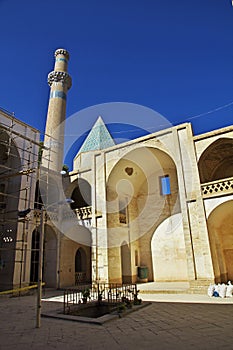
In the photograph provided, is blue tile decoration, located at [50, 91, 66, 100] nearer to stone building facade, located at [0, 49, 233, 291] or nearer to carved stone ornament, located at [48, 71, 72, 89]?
carved stone ornament, located at [48, 71, 72, 89]

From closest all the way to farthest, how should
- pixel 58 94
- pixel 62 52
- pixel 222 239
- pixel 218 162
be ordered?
pixel 222 239 → pixel 218 162 → pixel 58 94 → pixel 62 52

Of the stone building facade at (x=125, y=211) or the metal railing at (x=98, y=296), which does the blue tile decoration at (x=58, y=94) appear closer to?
the stone building facade at (x=125, y=211)

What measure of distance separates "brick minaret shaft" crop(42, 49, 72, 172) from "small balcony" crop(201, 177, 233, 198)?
38.7ft

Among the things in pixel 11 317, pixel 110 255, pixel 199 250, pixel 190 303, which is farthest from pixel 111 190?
pixel 11 317

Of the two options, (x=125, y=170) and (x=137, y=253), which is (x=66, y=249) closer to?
(x=137, y=253)

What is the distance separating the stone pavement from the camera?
16.2 feet

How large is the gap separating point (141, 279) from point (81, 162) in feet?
47.2

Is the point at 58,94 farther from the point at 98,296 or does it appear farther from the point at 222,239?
the point at 98,296

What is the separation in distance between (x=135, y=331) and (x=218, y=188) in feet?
29.3

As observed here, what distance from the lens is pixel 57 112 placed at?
76.5 feet

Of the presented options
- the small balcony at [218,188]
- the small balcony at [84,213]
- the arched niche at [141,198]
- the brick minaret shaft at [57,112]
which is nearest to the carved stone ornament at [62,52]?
the brick minaret shaft at [57,112]

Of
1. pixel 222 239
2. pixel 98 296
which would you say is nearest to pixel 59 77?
pixel 222 239

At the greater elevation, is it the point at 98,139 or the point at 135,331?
the point at 98,139

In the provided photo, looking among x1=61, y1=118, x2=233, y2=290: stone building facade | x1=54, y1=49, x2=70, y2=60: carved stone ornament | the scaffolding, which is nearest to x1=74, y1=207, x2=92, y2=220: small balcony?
x1=61, y1=118, x2=233, y2=290: stone building facade
